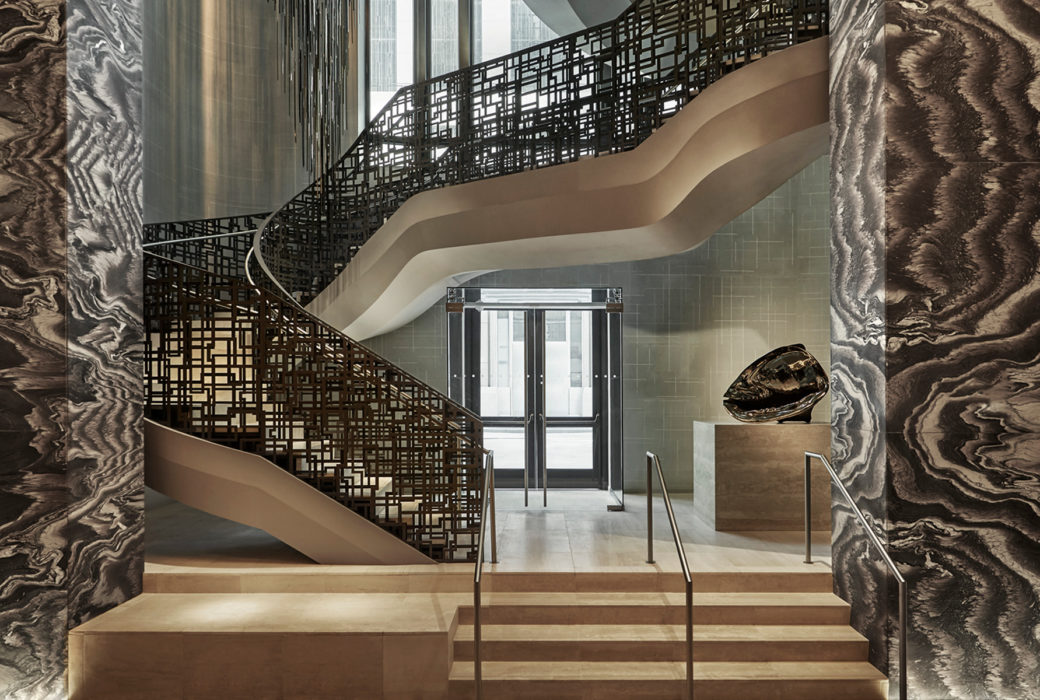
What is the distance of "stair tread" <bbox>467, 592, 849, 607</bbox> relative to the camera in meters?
5.14

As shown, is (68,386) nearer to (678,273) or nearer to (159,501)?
(159,501)

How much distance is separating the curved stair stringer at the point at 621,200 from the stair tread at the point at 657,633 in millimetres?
3174

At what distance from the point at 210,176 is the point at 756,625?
371 inches

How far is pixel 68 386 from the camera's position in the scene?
4684mm

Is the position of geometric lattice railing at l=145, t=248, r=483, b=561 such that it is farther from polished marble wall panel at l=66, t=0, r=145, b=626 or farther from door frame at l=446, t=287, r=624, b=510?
door frame at l=446, t=287, r=624, b=510

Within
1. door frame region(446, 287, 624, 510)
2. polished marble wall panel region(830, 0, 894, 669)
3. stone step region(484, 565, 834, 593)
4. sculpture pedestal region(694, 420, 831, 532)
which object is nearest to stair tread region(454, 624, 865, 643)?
polished marble wall panel region(830, 0, 894, 669)

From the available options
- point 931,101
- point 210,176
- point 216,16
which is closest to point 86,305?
point 931,101

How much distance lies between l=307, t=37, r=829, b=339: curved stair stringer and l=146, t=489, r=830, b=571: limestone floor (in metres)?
2.56

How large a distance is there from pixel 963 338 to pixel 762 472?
2759mm

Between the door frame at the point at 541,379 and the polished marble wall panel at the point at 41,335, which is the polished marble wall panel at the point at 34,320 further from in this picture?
the door frame at the point at 541,379

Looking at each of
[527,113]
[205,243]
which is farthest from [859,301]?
[205,243]

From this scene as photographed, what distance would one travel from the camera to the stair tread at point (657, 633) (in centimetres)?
482

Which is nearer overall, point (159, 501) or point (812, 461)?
point (812, 461)

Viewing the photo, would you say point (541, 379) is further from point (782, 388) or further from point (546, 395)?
point (782, 388)
